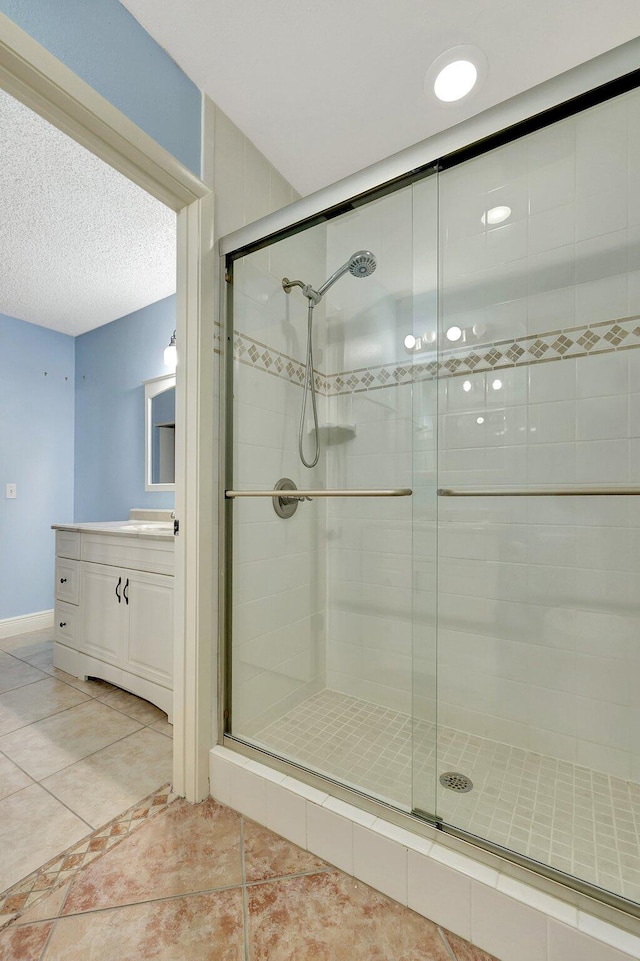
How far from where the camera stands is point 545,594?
1.55m

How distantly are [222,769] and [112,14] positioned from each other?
7.31 feet

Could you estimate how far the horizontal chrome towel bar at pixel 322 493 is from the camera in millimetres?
1237

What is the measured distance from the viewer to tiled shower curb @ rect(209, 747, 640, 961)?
0.88 m

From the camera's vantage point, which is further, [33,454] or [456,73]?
[33,454]

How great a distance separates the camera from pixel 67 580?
8.15ft

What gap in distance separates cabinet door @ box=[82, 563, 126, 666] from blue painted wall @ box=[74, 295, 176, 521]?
2.56 ft

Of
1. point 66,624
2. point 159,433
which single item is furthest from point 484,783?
point 159,433

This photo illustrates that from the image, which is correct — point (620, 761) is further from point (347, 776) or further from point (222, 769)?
point (222, 769)

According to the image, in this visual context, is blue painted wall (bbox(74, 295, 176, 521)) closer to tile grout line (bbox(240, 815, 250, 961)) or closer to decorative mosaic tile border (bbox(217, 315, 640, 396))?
decorative mosaic tile border (bbox(217, 315, 640, 396))

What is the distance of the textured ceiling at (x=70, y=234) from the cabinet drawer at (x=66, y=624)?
200 cm

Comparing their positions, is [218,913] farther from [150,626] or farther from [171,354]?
[171,354]

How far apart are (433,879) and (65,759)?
55.1 inches

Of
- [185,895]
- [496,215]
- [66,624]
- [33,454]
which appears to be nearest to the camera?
[185,895]

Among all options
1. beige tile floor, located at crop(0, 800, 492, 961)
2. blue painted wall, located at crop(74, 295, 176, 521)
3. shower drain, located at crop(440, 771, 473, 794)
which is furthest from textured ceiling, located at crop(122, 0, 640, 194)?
beige tile floor, located at crop(0, 800, 492, 961)
